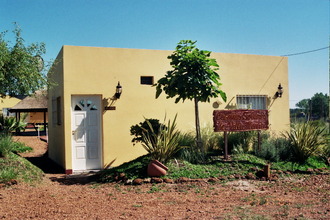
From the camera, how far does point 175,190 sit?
A: 655 centimetres

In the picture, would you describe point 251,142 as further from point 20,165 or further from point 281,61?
point 20,165

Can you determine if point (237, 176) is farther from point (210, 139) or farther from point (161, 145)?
point (210, 139)

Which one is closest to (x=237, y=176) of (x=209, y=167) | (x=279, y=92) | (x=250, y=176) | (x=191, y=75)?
(x=250, y=176)

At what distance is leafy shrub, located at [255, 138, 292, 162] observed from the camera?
8862mm

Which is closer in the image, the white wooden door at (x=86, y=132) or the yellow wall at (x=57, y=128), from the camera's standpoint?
the white wooden door at (x=86, y=132)

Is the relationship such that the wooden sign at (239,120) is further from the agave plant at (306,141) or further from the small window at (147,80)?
the small window at (147,80)

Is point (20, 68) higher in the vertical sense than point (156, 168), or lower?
higher

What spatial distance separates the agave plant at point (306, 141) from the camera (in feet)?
29.0

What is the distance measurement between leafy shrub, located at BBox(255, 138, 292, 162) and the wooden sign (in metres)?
0.55

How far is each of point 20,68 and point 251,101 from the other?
7.64 meters

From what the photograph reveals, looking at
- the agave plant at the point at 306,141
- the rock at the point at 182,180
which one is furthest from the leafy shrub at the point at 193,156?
the agave plant at the point at 306,141

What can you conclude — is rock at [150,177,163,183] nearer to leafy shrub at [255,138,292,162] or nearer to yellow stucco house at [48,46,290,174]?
yellow stucco house at [48,46,290,174]

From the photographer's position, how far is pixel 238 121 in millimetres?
8891

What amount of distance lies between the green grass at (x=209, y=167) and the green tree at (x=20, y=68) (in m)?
3.19
